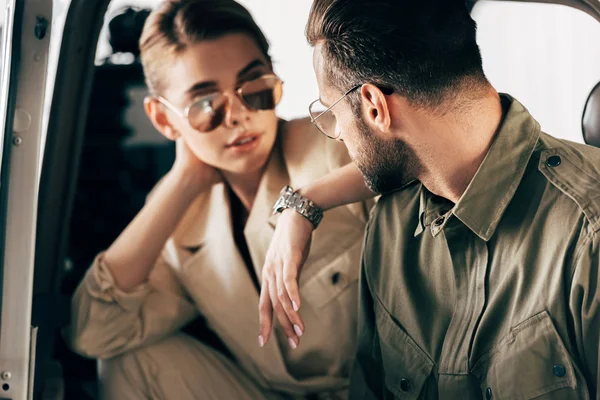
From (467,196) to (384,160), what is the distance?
17 cm

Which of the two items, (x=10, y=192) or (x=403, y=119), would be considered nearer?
(x=403, y=119)

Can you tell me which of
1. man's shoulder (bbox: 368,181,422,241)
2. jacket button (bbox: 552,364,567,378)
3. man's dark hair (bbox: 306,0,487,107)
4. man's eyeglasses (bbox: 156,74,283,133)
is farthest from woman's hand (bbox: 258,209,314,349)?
jacket button (bbox: 552,364,567,378)

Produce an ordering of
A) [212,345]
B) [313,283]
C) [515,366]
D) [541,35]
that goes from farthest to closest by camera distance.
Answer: [212,345]
[313,283]
[541,35]
[515,366]

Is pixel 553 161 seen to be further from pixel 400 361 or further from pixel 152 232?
pixel 152 232

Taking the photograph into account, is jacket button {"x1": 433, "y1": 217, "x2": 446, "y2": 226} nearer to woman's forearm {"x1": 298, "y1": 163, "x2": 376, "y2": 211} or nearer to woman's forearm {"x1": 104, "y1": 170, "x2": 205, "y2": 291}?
woman's forearm {"x1": 298, "y1": 163, "x2": 376, "y2": 211}

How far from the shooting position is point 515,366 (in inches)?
53.0

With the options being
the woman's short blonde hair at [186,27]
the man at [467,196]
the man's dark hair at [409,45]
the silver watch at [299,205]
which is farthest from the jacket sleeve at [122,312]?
the man's dark hair at [409,45]

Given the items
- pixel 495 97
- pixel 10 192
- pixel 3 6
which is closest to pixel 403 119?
pixel 495 97

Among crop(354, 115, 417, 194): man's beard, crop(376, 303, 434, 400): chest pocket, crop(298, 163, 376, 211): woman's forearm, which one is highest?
crop(354, 115, 417, 194): man's beard

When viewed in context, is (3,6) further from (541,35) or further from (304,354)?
(541,35)

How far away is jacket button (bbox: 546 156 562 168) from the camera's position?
4.39 ft

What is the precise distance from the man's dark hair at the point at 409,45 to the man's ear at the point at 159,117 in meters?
0.52

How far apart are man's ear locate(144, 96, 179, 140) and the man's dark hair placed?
0.52 m

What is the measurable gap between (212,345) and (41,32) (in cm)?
82
